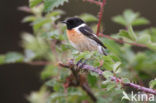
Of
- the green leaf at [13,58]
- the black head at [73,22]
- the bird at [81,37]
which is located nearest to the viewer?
the green leaf at [13,58]

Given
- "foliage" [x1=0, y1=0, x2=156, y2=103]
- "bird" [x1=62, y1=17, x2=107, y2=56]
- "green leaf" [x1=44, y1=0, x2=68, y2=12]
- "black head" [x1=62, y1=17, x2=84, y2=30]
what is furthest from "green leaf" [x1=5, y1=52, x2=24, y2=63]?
"green leaf" [x1=44, y1=0, x2=68, y2=12]

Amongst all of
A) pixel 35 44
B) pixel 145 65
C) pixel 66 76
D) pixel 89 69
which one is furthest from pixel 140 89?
pixel 35 44

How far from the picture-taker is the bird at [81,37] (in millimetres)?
2656

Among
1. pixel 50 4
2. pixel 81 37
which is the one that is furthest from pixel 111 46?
pixel 81 37

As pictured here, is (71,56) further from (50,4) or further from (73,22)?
(73,22)

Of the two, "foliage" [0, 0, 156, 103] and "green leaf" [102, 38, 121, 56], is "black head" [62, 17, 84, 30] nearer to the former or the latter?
"foliage" [0, 0, 156, 103]

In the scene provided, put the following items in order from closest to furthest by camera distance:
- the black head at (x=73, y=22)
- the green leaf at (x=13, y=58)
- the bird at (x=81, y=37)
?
1. the green leaf at (x=13, y=58)
2. the bird at (x=81, y=37)
3. the black head at (x=73, y=22)

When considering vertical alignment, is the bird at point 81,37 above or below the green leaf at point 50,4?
above

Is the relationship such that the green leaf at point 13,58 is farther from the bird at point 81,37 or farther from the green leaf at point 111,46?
the green leaf at point 111,46

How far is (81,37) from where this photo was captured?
2.78m

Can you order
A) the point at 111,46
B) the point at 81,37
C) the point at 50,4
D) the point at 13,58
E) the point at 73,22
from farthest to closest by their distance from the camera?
the point at 73,22
the point at 81,37
the point at 13,58
the point at 111,46
the point at 50,4

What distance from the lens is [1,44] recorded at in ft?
18.5

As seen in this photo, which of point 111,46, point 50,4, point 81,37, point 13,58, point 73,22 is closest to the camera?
point 50,4

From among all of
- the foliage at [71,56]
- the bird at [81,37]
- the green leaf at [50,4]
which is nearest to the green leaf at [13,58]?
the foliage at [71,56]
